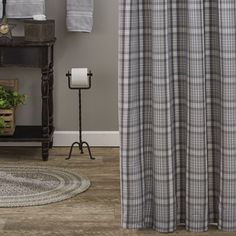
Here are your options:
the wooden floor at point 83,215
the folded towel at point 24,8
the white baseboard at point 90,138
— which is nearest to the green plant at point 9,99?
the white baseboard at point 90,138

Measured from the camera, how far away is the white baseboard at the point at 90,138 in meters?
4.27

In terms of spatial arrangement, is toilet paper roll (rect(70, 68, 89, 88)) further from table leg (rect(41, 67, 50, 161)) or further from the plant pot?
the plant pot

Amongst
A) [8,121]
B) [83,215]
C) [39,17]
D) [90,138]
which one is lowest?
[83,215]

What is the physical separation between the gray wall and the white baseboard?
88mm

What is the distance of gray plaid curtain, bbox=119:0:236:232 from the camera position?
2461 mm

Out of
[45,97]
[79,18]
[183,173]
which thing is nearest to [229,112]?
[183,173]

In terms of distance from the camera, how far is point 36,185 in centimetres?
330

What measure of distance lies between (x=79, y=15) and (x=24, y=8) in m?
0.35

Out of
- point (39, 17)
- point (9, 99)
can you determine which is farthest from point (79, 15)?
point (9, 99)

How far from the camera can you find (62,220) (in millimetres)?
2756

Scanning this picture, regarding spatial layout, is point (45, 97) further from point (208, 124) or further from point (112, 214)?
point (208, 124)

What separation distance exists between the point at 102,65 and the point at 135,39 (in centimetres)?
173

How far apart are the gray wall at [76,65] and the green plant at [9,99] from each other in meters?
0.20

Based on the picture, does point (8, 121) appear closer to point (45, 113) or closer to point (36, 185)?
point (45, 113)
